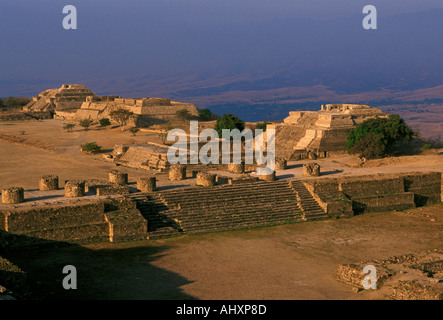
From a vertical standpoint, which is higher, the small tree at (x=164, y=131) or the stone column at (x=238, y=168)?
the small tree at (x=164, y=131)

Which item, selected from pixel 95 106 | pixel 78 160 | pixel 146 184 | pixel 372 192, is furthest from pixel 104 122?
pixel 372 192

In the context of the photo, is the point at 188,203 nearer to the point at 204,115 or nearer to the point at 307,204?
the point at 307,204

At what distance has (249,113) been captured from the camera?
558 ft

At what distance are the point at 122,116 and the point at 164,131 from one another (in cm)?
486

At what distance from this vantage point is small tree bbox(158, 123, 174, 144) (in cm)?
5371

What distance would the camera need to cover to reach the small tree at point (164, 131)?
53.7 meters

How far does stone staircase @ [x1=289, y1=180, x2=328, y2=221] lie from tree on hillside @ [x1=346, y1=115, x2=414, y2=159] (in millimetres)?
11490

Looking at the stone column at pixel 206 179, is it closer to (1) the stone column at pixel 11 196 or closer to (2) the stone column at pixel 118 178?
(2) the stone column at pixel 118 178

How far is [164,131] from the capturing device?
2341 inches

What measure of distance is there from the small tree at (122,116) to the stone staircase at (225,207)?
32.1 meters

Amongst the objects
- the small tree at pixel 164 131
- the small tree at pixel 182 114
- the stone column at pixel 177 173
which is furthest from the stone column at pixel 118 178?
the small tree at pixel 182 114

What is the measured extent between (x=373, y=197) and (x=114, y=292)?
16067 millimetres

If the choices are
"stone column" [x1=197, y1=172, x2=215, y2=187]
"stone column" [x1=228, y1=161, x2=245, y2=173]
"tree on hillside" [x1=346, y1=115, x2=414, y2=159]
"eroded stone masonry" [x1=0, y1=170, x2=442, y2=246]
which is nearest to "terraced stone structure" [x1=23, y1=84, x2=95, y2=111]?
"tree on hillside" [x1=346, y1=115, x2=414, y2=159]
